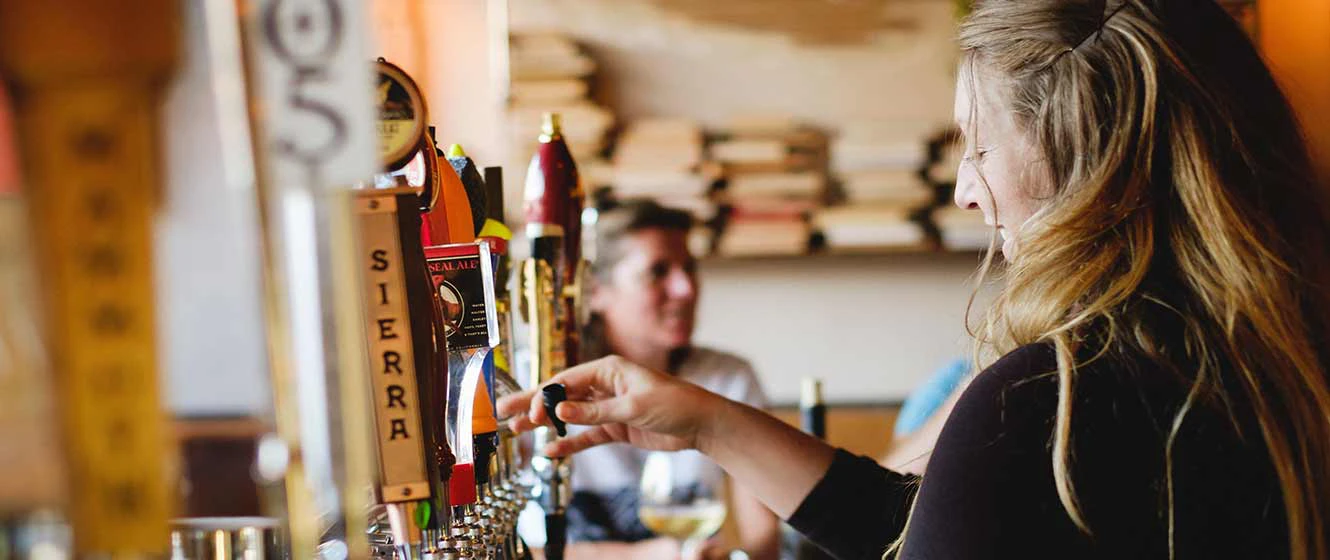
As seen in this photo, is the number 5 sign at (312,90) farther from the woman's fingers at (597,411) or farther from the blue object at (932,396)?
the blue object at (932,396)

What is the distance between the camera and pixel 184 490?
0.35 meters

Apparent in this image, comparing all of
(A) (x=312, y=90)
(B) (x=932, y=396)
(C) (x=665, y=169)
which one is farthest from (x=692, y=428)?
(C) (x=665, y=169)

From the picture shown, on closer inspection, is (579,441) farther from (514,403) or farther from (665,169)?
(665,169)

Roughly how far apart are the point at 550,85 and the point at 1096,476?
2.59 metres

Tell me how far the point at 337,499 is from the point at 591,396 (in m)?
0.73

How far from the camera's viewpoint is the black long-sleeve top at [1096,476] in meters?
0.80

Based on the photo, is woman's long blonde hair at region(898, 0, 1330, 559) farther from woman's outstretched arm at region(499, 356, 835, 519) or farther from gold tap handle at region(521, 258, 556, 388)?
gold tap handle at region(521, 258, 556, 388)

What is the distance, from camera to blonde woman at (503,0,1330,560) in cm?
80

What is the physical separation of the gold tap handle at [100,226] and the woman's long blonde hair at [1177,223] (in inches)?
24.7

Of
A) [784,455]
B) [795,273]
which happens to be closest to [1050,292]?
[784,455]

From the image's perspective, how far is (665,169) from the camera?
3242 millimetres

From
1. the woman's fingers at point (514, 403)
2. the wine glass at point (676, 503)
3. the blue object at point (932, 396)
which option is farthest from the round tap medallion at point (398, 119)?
the blue object at point (932, 396)

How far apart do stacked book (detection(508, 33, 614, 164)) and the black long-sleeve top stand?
2.46m

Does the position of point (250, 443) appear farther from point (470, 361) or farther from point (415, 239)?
point (470, 361)
